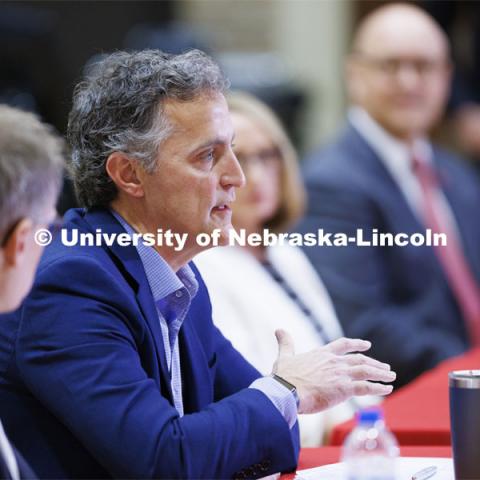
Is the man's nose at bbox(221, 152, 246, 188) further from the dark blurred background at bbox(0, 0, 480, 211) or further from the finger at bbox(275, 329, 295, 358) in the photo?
the dark blurred background at bbox(0, 0, 480, 211)

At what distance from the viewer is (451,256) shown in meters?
3.77

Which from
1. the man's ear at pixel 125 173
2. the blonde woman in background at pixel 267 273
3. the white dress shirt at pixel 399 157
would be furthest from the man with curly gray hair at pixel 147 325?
the white dress shirt at pixel 399 157

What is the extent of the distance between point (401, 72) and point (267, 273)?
161 cm

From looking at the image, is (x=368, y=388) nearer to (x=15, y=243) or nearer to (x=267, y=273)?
(x=15, y=243)

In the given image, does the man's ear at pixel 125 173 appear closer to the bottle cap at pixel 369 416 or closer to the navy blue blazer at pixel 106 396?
the navy blue blazer at pixel 106 396

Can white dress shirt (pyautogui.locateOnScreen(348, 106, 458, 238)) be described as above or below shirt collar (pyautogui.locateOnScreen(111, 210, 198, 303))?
above

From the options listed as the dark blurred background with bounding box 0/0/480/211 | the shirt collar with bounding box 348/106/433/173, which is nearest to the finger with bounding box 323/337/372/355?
the shirt collar with bounding box 348/106/433/173

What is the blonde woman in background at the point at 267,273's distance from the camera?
2.51 metres

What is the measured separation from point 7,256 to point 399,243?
90.7 inches

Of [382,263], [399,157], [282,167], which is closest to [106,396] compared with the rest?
[282,167]

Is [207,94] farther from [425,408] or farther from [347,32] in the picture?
[347,32]

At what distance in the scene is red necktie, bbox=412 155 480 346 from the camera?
365cm

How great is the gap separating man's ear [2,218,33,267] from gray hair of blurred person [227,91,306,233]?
166cm

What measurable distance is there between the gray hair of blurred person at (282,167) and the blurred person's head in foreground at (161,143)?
4.09ft
